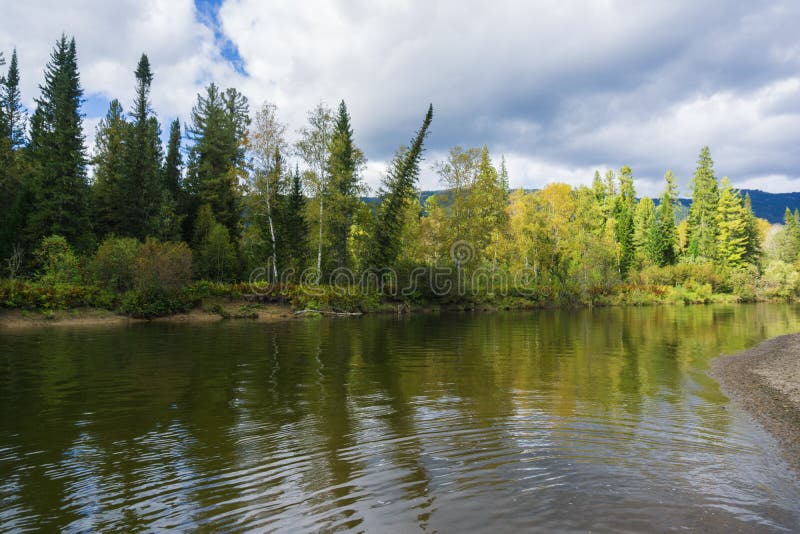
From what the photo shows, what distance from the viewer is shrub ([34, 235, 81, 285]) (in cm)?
2650

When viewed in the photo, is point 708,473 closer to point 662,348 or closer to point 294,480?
point 294,480

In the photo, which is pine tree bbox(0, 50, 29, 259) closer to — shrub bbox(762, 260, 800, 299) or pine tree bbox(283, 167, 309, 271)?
pine tree bbox(283, 167, 309, 271)

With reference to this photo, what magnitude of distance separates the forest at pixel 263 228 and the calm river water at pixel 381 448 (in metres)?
18.7

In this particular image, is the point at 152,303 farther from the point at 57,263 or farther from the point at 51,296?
the point at 57,263

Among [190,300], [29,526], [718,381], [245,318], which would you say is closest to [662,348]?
[718,381]

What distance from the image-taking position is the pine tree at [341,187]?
35.1 meters

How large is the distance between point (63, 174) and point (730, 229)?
73.2 metres

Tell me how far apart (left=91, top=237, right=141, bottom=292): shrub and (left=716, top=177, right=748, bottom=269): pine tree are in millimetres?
65972

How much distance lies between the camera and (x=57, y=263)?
27.2 m

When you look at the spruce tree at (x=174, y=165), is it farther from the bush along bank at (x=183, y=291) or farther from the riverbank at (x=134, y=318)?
the riverbank at (x=134, y=318)

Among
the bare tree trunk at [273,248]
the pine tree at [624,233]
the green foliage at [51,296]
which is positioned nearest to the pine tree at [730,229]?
the pine tree at [624,233]

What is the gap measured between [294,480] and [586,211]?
54290 millimetres

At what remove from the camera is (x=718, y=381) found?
10.5 m

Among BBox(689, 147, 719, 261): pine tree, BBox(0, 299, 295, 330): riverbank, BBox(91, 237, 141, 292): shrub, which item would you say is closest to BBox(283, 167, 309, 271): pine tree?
BBox(0, 299, 295, 330): riverbank
